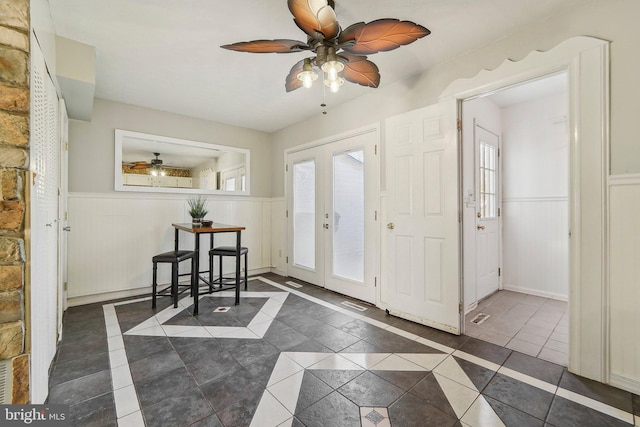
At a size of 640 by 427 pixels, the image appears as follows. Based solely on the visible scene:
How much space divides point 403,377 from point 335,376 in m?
0.47

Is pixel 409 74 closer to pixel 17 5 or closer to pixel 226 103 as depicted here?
pixel 226 103

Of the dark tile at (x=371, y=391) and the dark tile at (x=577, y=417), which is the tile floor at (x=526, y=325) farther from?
the dark tile at (x=371, y=391)

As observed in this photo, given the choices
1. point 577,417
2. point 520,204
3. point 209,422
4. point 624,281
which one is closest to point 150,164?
point 209,422

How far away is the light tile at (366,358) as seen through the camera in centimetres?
210

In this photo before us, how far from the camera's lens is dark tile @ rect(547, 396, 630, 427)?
1.50 m

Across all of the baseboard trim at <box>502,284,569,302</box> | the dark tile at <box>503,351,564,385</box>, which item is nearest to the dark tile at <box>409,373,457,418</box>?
the dark tile at <box>503,351,564,385</box>

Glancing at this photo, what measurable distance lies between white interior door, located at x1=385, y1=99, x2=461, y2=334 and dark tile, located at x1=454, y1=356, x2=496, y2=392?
0.50 metres

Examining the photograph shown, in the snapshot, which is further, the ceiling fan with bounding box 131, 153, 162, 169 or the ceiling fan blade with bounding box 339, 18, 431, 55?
the ceiling fan with bounding box 131, 153, 162, 169

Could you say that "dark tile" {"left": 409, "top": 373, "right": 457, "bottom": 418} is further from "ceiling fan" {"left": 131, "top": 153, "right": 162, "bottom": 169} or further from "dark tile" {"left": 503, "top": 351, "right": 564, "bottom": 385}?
"ceiling fan" {"left": 131, "top": 153, "right": 162, "bottom": 169}

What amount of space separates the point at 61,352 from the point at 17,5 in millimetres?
2428

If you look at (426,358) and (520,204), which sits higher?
(520,204)

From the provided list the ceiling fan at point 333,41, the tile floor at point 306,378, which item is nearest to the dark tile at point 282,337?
the tile floor at point 306,378

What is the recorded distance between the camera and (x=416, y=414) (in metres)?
1.58

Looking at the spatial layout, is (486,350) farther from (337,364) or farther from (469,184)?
(469,184)
